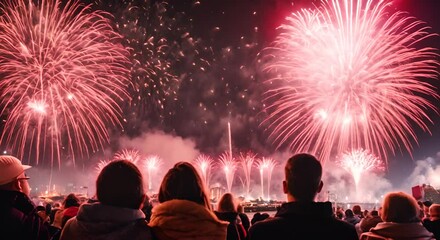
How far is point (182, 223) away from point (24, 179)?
1.98 metres

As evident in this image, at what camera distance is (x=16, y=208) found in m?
3.88

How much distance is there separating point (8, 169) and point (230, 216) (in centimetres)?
328

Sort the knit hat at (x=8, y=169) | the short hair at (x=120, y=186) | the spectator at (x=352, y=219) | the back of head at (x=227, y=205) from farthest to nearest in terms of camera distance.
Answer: the spectator at (x=352, y=219) < the back of head at (x=227, y=205) < the knit hat at (x=8, y=169) < the short hair at (x=120, y=186)

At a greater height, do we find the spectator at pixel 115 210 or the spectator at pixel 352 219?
the spectator at pixel 115 210

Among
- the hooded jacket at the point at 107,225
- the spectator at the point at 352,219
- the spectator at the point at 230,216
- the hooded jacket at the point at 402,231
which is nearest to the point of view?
the hooded jacket at the point at 107,225

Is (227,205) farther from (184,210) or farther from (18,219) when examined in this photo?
(18,219)

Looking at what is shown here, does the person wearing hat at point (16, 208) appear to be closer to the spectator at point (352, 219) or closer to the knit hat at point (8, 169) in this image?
the knit hat at point (8, 169)

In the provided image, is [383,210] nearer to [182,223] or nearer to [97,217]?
[182,223]

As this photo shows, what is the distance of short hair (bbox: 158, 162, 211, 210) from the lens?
12.1 feet

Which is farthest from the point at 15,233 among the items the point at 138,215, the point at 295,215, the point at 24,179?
the point at 295,215

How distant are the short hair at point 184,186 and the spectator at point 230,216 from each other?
7.43 ft

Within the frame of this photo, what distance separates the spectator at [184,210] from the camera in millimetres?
3439

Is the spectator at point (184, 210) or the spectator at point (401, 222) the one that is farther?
the spectator at point (401, 222)

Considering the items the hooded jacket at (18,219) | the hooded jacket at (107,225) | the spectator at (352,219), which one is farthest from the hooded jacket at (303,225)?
the spectator at (352,219)
